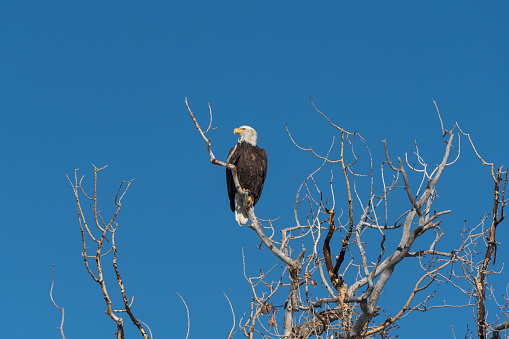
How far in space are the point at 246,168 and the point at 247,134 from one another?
0.64m

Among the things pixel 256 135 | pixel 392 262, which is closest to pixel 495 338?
pixel 392 262

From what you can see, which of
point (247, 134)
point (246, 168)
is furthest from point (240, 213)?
point (247, 134)

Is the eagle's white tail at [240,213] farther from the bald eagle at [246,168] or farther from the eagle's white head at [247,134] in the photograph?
the eagle's white head at [247,134]

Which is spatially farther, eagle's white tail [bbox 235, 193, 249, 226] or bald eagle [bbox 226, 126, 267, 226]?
eagle's white tail [bbox 235, 193, 249, 226]

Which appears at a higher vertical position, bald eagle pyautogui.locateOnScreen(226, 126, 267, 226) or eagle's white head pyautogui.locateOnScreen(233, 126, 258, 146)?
eagle's white head pyautogui.locateOnScreen(233, 126, 258, 146)

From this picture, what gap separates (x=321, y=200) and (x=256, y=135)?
11.7 feet

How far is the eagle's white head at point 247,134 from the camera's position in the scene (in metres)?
8.62

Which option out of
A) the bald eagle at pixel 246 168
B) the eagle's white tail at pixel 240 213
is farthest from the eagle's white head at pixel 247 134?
the eagle's white tail at pixel 240 213

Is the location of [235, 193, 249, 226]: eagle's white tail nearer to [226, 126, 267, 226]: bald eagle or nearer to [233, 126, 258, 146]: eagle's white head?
[226, 126, 267, 226]: bald eagle

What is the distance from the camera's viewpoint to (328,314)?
16.9 ft

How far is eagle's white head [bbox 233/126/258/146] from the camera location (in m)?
8.62

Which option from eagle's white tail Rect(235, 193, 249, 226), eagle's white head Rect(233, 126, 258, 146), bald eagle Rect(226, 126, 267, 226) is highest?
eagle's white head Rect(233, 126, 258, 146)

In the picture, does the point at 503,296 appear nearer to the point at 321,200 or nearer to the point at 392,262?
the point at 392,262

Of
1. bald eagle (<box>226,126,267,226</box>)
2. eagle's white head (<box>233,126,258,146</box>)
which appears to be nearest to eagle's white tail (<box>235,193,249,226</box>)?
bald eagle (<box>226,126,267,226</box>)
